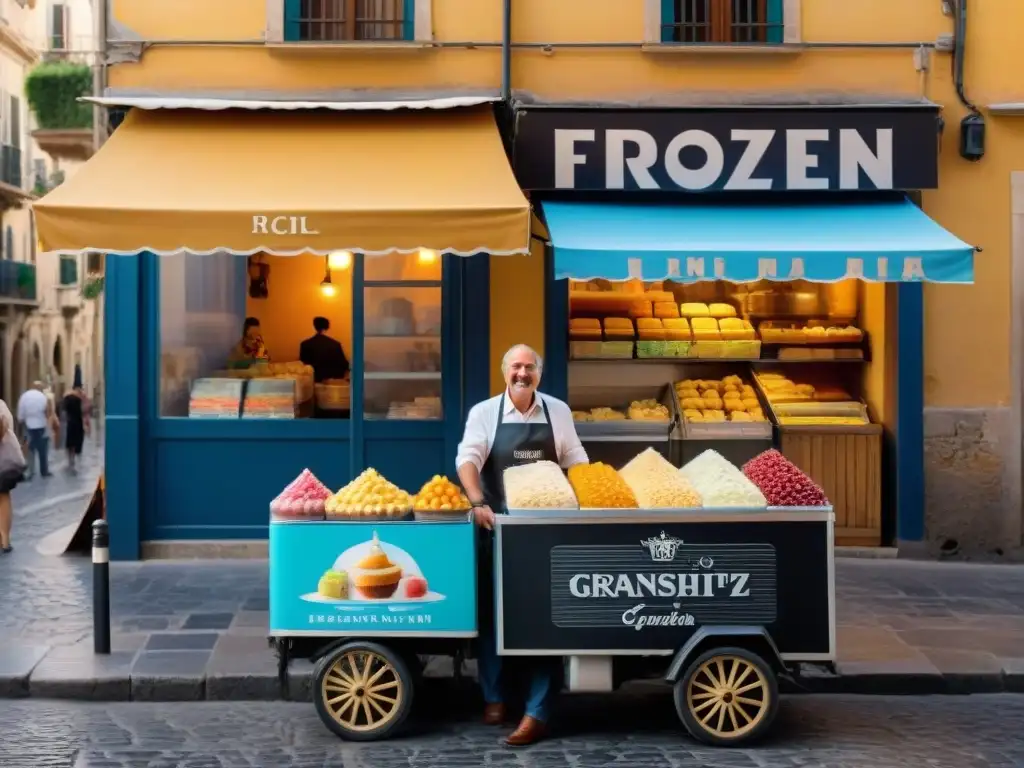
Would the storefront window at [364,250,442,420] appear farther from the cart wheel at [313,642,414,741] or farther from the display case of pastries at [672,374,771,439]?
the cart wheel at [313,642,414,741]

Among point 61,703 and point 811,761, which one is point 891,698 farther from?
point 61,703

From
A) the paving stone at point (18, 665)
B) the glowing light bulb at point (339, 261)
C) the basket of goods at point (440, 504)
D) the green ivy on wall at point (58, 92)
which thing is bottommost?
the paving stone at point (18, 665)

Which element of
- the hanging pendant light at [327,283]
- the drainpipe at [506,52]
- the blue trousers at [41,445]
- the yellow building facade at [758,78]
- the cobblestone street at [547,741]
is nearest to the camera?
the cobblestone street at [547,741]

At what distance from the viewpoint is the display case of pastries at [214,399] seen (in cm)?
1134

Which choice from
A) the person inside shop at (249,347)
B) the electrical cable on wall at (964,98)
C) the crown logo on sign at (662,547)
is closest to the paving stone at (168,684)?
the crown logo on sign at (662,547)

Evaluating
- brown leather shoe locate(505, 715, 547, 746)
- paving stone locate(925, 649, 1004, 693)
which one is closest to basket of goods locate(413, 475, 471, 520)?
brown leather shoe locate(505, 715, 547, 746)

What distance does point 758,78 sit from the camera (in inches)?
439

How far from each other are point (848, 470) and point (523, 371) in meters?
5.09

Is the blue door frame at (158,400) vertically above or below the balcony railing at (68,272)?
below

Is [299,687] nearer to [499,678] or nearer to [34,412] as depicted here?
[499,678]

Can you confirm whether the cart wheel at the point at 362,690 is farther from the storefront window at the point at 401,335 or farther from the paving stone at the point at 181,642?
the storefront window at the point at 401,335

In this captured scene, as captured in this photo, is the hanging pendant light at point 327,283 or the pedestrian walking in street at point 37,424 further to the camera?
the pedestrian walking in street at point 37,424

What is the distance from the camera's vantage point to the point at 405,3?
1123 cm

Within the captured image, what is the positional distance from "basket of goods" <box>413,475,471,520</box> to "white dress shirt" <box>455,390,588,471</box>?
436mm
